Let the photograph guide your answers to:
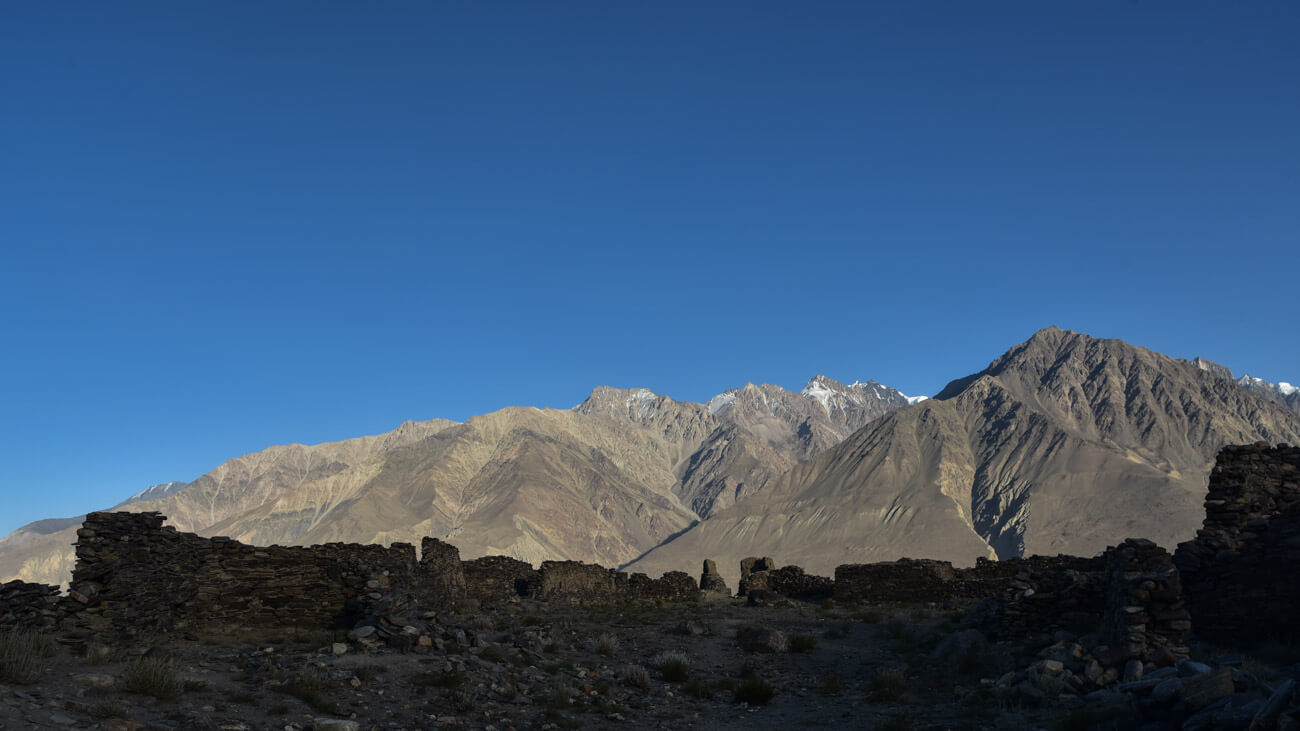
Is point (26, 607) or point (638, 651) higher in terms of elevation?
point (26, 607)

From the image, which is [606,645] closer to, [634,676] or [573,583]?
[634,676]

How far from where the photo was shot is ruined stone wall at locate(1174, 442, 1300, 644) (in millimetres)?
15484

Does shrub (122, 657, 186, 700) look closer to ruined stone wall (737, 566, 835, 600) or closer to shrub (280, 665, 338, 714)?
shrub (280, 665, 338, 714)

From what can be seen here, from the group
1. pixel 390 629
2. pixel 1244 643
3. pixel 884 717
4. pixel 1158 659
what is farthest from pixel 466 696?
pixel 1244 643

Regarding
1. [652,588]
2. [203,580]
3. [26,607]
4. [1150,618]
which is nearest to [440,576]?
[203,580]

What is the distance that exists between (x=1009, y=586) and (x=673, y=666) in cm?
819

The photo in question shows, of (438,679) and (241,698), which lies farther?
(438,679)

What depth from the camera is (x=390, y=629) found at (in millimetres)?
16922

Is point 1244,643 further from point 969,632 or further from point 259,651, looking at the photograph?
point 259,651

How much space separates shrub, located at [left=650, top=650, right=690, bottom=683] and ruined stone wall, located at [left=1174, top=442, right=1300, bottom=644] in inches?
391

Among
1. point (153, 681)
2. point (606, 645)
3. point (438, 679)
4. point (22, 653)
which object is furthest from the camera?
point (606, 645)

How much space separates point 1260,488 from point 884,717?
466 inches

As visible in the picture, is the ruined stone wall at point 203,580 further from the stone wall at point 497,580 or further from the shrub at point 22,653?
the stone wall at point 497,580

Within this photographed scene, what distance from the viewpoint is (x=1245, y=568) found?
16203mm
